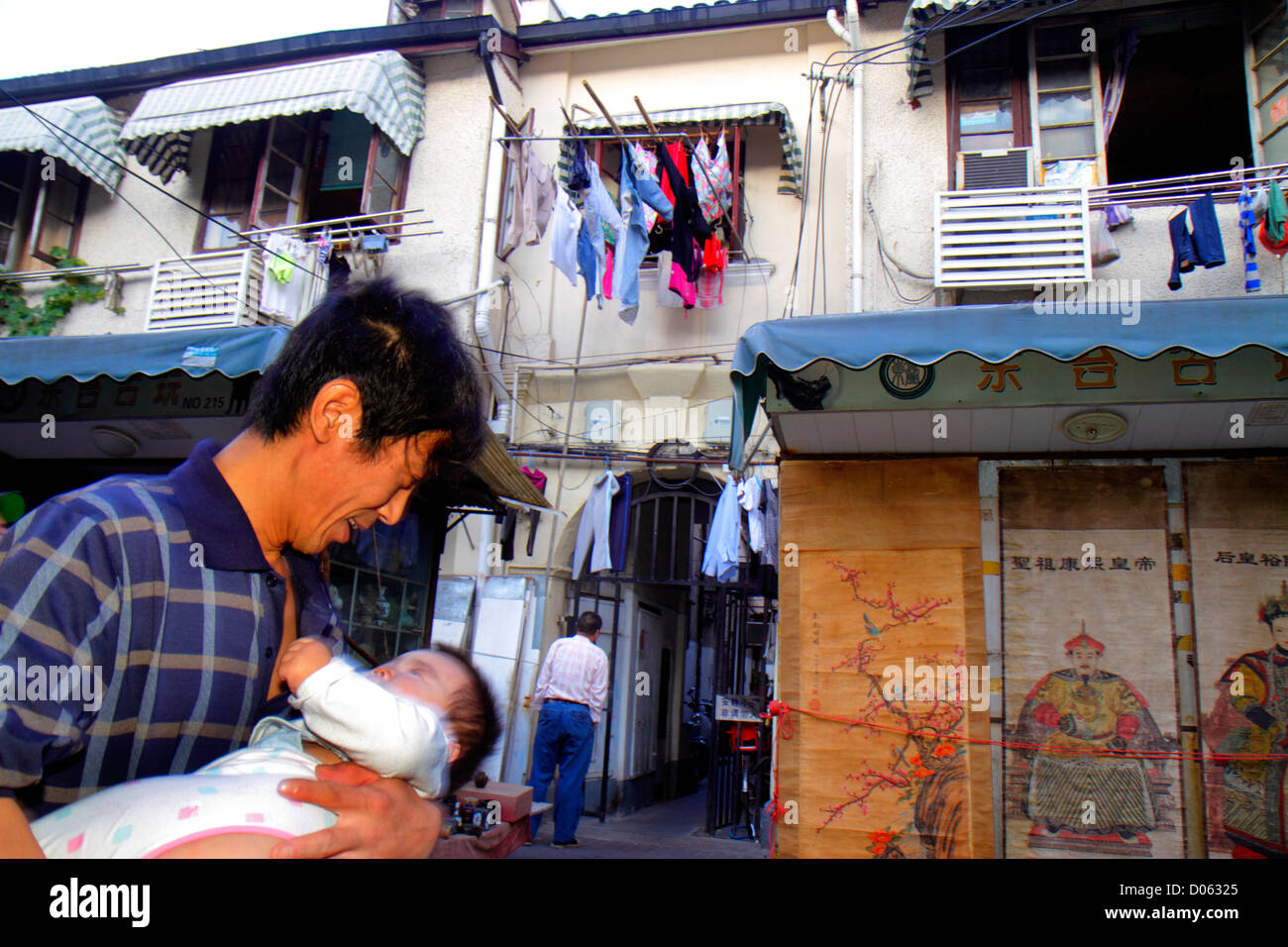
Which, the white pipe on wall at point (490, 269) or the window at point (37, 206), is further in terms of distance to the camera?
the window at point (37, 206)

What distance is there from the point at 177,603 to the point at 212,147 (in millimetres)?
11348

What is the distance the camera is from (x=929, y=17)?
279 inches

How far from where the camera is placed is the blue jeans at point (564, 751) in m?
7.08

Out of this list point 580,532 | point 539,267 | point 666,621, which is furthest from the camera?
point 666,621

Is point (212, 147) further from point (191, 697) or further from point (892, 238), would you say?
point (191, 697)

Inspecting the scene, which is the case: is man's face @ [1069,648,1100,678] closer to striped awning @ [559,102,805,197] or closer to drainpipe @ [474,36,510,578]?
striped awning @ [559,102,805,197]

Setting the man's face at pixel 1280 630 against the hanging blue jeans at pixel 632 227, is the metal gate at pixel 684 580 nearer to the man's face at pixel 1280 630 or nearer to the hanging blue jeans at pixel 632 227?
the hanging blue jeans at pixel 632 227

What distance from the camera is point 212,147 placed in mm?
10484

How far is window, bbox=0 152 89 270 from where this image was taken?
10500 millimetres

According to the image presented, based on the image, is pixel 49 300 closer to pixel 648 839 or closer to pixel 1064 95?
pixel 648 839

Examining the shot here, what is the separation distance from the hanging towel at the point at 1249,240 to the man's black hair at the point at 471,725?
702 cm

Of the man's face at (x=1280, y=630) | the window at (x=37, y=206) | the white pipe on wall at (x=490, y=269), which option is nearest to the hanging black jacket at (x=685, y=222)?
the white pipe on wall at (x=490, y=269)

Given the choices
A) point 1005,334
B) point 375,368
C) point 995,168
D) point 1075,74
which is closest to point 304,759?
point 375,368

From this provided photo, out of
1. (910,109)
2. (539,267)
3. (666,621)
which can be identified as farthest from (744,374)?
(666,621)
